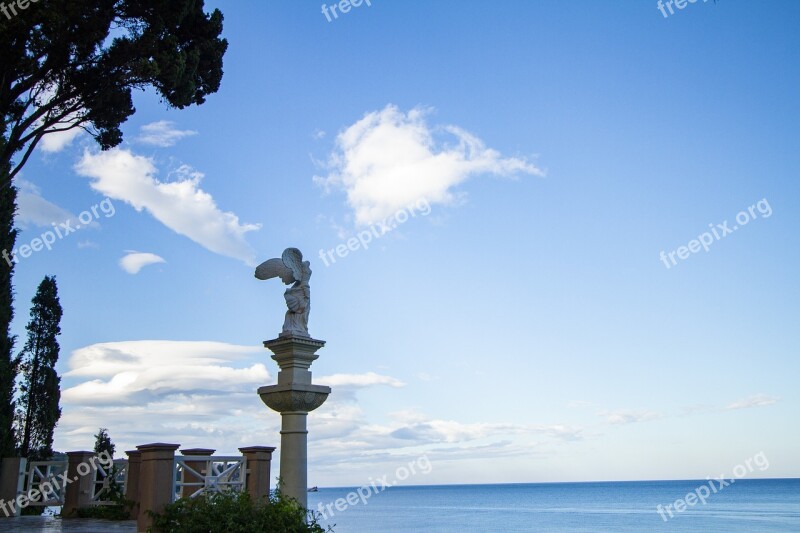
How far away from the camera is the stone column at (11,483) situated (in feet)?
47.4

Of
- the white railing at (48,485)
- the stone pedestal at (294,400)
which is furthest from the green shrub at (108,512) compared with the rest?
the stone pedestal at (294,400)

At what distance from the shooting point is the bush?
895cm

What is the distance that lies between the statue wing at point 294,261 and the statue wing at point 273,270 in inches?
2.2

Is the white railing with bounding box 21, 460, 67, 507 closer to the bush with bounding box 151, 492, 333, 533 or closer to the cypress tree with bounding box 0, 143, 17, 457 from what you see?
the cypress tree with bounding box 0, 143, 17, 457

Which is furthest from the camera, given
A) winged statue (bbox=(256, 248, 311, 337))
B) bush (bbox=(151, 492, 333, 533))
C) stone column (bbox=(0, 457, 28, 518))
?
stone column (bbox=(0, 457, 28, 518))

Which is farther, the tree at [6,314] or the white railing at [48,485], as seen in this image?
the tree at [6,314]

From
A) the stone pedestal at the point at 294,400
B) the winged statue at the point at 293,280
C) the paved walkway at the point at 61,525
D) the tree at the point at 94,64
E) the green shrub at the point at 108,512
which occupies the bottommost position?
the paved walkway at the point at 61,525

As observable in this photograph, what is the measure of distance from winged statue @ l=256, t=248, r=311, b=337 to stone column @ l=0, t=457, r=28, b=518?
23.2ft

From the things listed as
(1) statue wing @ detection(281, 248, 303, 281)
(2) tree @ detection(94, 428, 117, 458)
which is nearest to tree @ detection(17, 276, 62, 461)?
(2) tree @ detection(94, 428, 117, 458)

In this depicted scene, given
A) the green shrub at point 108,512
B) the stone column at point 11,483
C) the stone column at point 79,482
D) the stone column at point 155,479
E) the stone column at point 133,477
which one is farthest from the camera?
the stone column at point 11,483

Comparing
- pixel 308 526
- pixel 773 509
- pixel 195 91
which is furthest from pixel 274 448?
pixel 773 509

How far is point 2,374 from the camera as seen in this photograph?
15.8 m

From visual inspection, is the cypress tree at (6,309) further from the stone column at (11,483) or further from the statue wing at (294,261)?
the statue wing at (294,261)

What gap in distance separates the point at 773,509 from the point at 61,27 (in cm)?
6713
